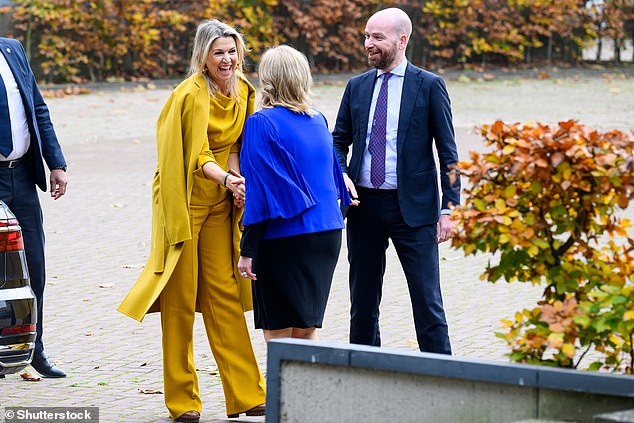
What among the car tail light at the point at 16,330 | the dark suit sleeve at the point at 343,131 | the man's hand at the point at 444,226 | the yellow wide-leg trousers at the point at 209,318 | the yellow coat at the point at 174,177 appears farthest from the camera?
the dark suit sleeve at the point at 343,131

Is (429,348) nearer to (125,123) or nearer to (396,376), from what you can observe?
(396,376)

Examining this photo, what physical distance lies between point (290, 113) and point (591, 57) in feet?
79.0

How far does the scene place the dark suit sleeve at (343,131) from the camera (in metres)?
6.21

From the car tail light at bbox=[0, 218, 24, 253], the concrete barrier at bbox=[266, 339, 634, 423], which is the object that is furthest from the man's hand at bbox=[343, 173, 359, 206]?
the car tail light at bbox=[0, 218, 24, 253]

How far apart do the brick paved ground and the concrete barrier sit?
4.63ft

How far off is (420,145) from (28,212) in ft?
7.54

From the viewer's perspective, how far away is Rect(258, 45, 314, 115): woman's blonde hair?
213 inches

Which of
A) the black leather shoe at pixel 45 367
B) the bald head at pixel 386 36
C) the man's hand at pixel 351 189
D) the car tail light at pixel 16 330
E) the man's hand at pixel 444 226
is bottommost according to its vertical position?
the black leather shoe at pixel 45 367

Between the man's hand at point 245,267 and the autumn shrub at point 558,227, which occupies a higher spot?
the autumn shrub at point 558,227

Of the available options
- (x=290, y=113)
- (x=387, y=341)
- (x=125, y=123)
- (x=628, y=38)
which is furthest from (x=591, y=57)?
(x=290, y=113)

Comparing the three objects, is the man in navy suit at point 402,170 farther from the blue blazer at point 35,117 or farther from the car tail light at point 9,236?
the blue blazer at point 35,117

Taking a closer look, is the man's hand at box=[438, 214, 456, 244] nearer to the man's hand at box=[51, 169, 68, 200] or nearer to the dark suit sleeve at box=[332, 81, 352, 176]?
the dark suit sleeve at box=[332, 81, 352, 176]

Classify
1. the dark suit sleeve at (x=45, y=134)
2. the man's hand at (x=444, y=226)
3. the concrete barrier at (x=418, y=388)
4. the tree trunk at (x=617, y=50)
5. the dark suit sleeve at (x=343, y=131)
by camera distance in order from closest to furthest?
the concrete barrier at (x=418, y=388) < the man's hand at (x=444, y=226) < the dark suit sleeve at (x=343, y=131) < the dark suit sleeve at (x=45, y=134) < the tree trunk at (x=617, y=50)

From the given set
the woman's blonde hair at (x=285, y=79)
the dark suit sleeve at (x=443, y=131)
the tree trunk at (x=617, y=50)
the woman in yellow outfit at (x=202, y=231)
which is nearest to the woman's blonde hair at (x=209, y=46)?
the woman in yellow outfit at (x=202, y=231)
